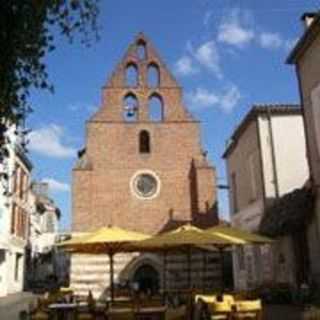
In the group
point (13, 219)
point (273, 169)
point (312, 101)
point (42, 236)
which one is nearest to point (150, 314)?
point (312, 101)

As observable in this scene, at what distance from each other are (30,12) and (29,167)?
4427 centimetres

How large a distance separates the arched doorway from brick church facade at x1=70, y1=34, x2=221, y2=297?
0.06m

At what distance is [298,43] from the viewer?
22.0 m

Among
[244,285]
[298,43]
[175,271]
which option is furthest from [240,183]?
[298,43]

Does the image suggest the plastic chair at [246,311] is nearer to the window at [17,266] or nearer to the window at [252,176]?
the window at [252,176]

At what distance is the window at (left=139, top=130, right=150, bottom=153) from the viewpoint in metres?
41.6

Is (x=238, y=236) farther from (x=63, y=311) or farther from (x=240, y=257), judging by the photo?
(x=240, y=257)

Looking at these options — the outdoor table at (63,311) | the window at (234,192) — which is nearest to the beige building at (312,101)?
the outdoor table at (63,311)

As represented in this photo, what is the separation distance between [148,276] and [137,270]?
806 mm

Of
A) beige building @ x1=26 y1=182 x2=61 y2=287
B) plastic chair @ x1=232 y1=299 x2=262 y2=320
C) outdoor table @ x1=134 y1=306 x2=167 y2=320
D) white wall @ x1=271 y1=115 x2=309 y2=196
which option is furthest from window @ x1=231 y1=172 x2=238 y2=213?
beige building @ x1=26 y1=182 x2=61 y2=287

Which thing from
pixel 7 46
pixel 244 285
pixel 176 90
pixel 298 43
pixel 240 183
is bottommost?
pixel 244 285

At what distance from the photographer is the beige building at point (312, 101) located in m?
20.8

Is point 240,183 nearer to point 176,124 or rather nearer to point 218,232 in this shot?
point 176,124

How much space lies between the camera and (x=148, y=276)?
39.2 meters
